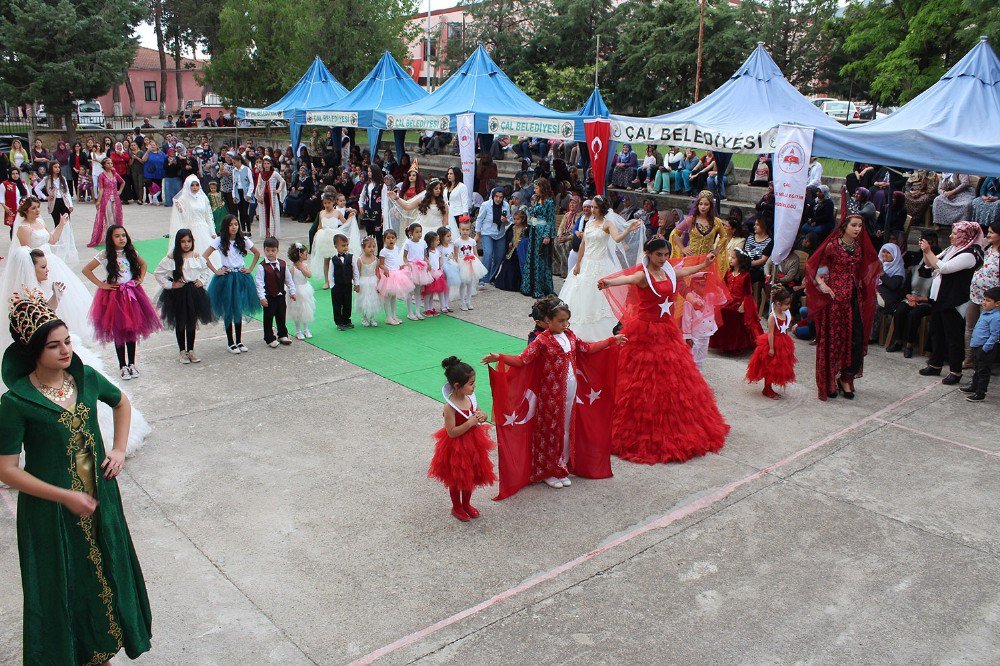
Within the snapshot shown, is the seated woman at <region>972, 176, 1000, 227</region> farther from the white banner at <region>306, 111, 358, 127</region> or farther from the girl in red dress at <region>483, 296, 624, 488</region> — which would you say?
the white banner at <region>306, 111, 358, 127</region>

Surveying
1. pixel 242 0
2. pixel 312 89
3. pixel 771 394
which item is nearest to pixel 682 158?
pixel 312 89

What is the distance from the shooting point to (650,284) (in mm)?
6852

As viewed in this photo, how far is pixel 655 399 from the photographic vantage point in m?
7.00

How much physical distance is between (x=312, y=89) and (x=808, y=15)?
22346 mm

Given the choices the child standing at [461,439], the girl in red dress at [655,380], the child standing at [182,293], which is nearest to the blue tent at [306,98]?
the child standing at [182,293]

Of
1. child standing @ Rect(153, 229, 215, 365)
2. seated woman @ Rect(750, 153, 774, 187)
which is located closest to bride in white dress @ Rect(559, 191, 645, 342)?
child standing @ Rect(153, 229, 215, 365)

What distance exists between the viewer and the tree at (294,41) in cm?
3159

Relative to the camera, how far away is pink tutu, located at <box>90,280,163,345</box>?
28.0 ft

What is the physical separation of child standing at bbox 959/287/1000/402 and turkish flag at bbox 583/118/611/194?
21.4ft

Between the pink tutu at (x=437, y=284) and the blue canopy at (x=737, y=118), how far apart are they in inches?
165

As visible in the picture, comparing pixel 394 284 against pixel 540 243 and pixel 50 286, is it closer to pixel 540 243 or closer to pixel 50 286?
pixel 540 243

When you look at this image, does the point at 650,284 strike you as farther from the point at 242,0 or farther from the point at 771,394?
the point at 242,0

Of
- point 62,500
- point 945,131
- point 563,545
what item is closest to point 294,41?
point 945,131

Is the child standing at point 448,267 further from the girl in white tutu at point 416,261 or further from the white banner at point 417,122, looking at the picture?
the white banner at point 417,122
